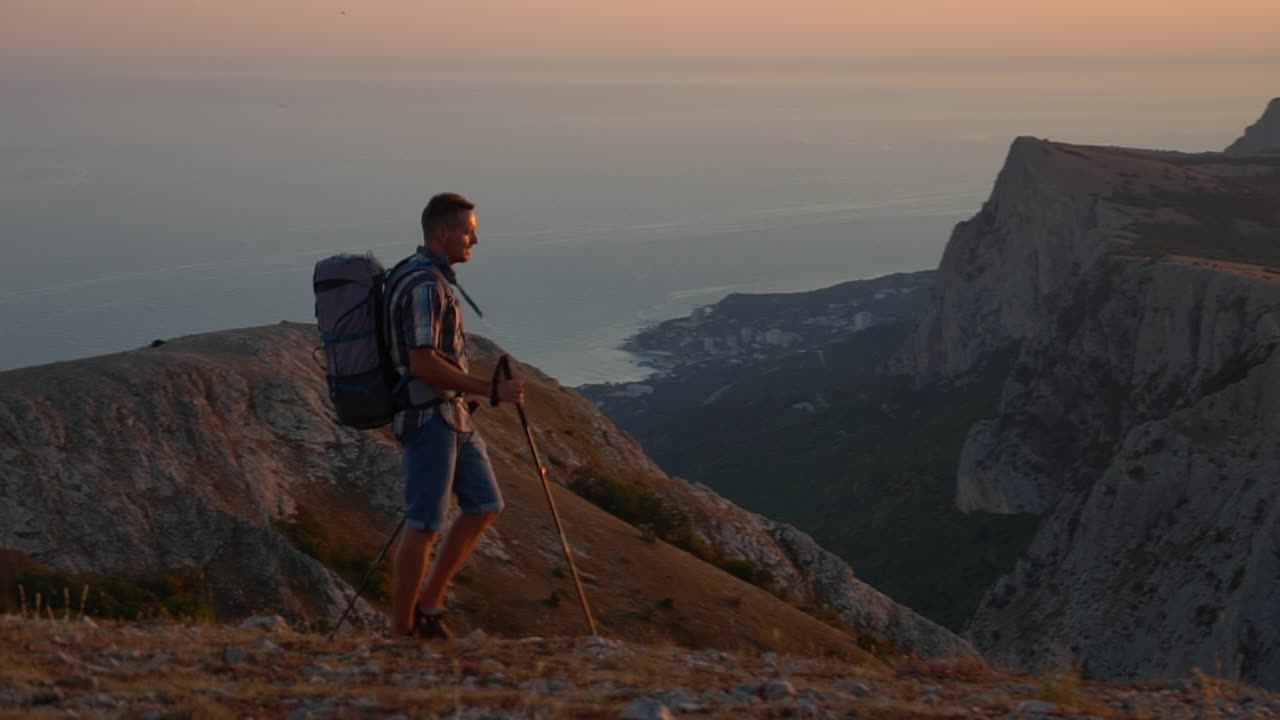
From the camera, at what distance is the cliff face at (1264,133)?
508 ft

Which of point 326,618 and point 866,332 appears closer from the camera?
point 326,618

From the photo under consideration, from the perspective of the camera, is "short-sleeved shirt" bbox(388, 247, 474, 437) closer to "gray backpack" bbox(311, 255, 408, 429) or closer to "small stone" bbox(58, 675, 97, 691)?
"gray backpack" bbox(311, 255, 408, 429)

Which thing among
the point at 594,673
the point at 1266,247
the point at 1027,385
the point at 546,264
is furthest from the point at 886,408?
the point at 594,673

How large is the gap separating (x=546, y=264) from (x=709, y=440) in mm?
63121

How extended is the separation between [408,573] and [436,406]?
132 cm

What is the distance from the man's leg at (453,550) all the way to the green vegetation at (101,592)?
16.8ft

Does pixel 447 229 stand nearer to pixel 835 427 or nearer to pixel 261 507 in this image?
pixel 261 507

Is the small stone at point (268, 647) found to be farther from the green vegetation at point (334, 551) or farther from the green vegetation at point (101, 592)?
the green vegetation at point (334, 551)

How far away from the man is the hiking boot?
0.15 m

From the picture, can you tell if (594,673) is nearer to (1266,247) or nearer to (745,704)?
(745,704)

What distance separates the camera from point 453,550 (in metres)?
9.93

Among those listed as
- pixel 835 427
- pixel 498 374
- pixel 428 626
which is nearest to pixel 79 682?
pixel 428 626

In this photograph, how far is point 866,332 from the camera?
5896 inches

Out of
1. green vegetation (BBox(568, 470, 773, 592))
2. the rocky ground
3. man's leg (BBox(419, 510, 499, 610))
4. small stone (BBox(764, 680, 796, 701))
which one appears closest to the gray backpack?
man's leg (BBox(419, 510, 499, 610))
